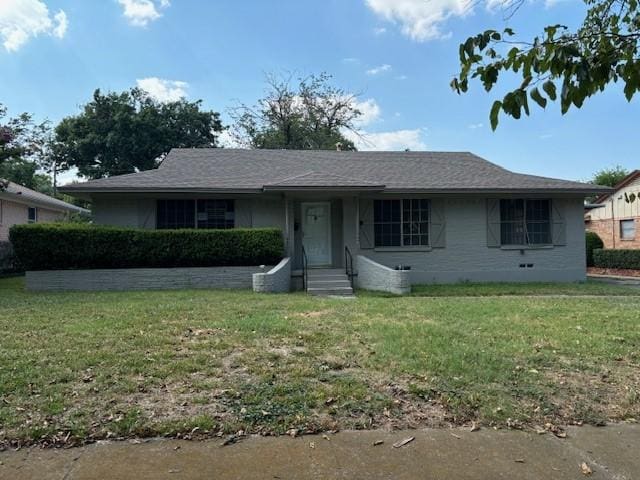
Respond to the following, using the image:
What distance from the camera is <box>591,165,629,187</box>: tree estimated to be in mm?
39656

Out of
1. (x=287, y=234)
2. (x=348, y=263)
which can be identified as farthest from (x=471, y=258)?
(x=287, y=234)

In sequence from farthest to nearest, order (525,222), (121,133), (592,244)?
(121,133), (592,244), (525,222)

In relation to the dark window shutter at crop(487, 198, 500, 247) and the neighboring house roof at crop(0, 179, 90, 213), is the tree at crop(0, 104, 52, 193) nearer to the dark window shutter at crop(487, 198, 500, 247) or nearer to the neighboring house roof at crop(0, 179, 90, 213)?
the neighboring house roof at crop(0, 179, 90, 213)

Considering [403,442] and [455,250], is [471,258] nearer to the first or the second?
[455,250]

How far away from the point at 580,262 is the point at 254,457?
48.5 feet

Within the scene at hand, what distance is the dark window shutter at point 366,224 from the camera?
14.0 m

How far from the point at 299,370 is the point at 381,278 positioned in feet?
25.3

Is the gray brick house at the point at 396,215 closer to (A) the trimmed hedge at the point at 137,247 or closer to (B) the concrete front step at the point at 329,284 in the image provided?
(A) the trimmed hedge at the point at 137,247

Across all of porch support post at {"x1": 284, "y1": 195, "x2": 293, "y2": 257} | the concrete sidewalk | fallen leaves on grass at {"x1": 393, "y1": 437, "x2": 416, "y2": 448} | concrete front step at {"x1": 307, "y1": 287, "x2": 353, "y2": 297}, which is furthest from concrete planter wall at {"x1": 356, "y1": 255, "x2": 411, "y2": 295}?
fallen leaves on grass at {"x1": 393, "y1": 437, "x2": 416, "y2": 448}

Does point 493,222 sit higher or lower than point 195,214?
lower

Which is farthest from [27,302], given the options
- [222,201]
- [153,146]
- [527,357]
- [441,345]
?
[153,146]

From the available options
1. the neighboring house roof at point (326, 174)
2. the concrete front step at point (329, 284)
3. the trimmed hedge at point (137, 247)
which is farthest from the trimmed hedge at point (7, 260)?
the concrete front step at point (329, 284)

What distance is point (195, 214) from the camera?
1375cm

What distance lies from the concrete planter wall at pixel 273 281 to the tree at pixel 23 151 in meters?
9.70
